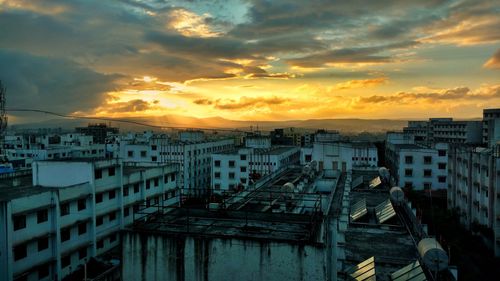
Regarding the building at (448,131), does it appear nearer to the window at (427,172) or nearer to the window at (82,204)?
the window at (427,172)

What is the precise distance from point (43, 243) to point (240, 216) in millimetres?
14032

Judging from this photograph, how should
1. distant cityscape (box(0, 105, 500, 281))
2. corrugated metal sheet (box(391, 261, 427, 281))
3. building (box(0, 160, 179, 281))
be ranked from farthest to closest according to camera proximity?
building (box(0, 160, 179, 281)) < corrugated metal sheet (box(391, 261, 427, 281)) < distant cityscape (box(0, 105, 500, 281))

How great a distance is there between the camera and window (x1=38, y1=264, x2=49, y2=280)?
21281mm

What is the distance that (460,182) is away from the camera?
34906 millimetres

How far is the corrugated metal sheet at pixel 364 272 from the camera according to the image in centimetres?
1122

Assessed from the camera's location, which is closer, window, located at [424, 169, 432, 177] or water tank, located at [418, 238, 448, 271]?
water tank, located at [418, 238, 448, 271]

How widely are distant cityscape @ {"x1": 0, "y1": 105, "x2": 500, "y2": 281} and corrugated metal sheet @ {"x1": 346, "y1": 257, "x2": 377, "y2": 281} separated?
59 mm

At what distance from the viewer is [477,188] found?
3055 cm

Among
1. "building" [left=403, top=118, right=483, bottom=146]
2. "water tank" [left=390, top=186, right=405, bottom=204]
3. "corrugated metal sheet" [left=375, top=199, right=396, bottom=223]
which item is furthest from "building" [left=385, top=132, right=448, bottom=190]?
"corrugated metal sheet" [left=375, top=199, right=396, bottom=223]

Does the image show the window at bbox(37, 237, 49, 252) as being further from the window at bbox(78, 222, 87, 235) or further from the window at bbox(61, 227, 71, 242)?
the window at bbox(78, 222, 87, 235)

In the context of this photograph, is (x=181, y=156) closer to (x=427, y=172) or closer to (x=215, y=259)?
(x=427, y=172)

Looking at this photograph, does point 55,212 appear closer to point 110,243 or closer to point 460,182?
point 110,243

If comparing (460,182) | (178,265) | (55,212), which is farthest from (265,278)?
(460,182)

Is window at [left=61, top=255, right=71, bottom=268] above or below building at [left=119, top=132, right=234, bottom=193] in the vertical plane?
below
